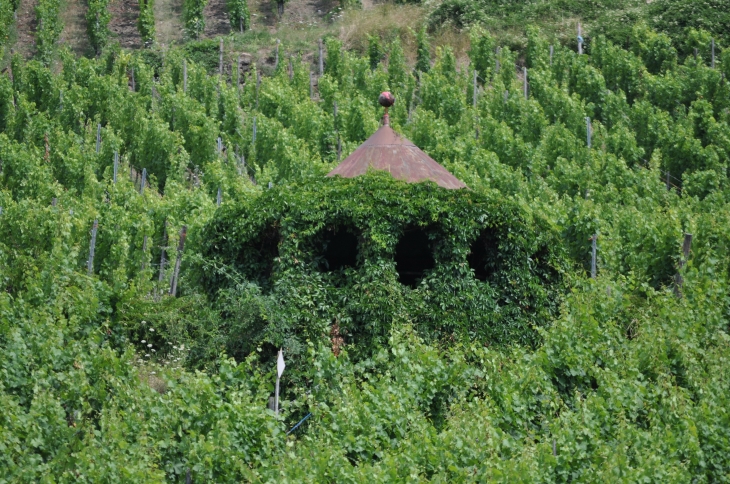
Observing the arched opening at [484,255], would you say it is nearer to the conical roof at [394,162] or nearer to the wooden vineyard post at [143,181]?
the conical roof at [394,162]

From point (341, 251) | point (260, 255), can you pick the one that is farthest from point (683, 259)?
point (260, 255)

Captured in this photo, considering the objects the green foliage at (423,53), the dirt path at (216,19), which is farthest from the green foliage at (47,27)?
the green foliage at (423,53)

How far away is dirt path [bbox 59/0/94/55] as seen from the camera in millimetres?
42562

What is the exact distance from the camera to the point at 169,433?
51.9 ft

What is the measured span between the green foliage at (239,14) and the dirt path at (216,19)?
51 centimetres

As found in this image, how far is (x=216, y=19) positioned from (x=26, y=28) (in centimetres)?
620

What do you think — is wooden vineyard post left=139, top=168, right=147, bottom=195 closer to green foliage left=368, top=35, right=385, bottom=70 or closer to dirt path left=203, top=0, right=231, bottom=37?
green foliage left=368, top=35, right=385, bottom=70

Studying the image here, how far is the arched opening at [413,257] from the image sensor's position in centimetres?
2065

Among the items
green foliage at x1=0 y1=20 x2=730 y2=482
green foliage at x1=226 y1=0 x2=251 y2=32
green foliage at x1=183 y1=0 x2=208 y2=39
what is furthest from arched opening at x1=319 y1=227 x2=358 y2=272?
→ green foliage at x1=226 y1=0 x2=251 y2=32

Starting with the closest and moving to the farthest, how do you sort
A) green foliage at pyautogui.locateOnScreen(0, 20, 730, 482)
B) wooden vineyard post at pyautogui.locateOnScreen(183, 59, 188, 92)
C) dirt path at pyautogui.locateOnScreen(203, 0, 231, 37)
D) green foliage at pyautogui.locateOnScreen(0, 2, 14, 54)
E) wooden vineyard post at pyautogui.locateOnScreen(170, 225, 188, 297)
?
green foliage at pyautogui.locateOnScreen(0, 20, 730, 482)
wooden vineyard post at pyautogui.locateOnScreen(170, 225, 188, 297)
wooden vineyard post at pyautogui.locateOnScreen(183, 59, 188, 92)
green foliage at pyautogui.locateOnScreen(0, 2, 14, 54)
dirt path at pyautogui.locateOnScreen(203, 0, 231, 37)

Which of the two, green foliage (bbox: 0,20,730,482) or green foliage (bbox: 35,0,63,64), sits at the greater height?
green foliage (bbox: 0,20,730,482)

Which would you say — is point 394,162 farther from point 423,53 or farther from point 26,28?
point 26,28

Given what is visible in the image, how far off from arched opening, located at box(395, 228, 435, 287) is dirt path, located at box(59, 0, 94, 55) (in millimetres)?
23415

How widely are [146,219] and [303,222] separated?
21.7ft
